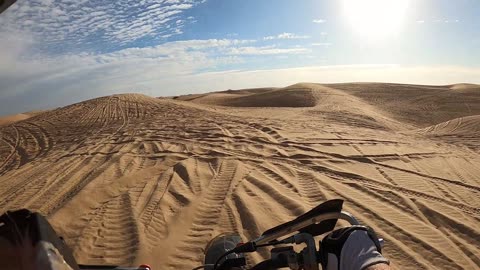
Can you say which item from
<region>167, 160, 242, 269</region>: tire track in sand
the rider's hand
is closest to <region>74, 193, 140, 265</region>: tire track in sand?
<region>167, 160, 242, 269</region>: tire track in sand

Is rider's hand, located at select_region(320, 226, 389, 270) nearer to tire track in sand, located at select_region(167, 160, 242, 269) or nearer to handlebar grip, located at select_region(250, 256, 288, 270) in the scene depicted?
handlebar grip, located at select_region(250, 256, 288, 270)

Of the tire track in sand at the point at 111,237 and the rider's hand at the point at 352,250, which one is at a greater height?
the rider's hand at the point at 352,250

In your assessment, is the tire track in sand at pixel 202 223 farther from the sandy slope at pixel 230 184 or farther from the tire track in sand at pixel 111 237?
the tire track in sand at pixel 111 237

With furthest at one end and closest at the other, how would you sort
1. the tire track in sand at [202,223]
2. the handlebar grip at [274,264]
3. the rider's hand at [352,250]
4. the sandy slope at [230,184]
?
1. the sandy slope at [230,184]
2. the tire track in sand at [202,223]
3. the handlebar grip at [274,264]
4. the rider's hand at [352,250]

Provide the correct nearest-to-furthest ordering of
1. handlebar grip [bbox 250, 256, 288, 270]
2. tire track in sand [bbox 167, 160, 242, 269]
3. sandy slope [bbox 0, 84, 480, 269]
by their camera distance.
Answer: handlebar grip [bbox 250, 256, 288, 270], tire track in sand [bbox 167, 160, 242, 269], sandy slope [bbox 0, 84, 480, 269]

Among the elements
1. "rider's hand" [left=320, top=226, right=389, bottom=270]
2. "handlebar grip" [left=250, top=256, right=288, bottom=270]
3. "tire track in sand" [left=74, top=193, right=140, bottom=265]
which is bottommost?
"tire track in sand" [left=74, top=193, right=140, bottom=265]

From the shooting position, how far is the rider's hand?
1365 millimetres

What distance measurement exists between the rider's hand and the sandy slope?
2629 millimetres

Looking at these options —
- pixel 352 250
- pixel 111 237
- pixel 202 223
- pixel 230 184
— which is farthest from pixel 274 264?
pixel 230 184

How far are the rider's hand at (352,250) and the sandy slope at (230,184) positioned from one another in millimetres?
2629

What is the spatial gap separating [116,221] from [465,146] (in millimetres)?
8888

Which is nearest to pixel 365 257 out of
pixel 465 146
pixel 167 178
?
pixel 167 178

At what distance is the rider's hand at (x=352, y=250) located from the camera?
1365 millimetres

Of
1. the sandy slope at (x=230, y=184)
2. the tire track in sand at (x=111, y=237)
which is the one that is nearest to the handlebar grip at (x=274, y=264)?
the sandy slope at (x=230, y=184)
